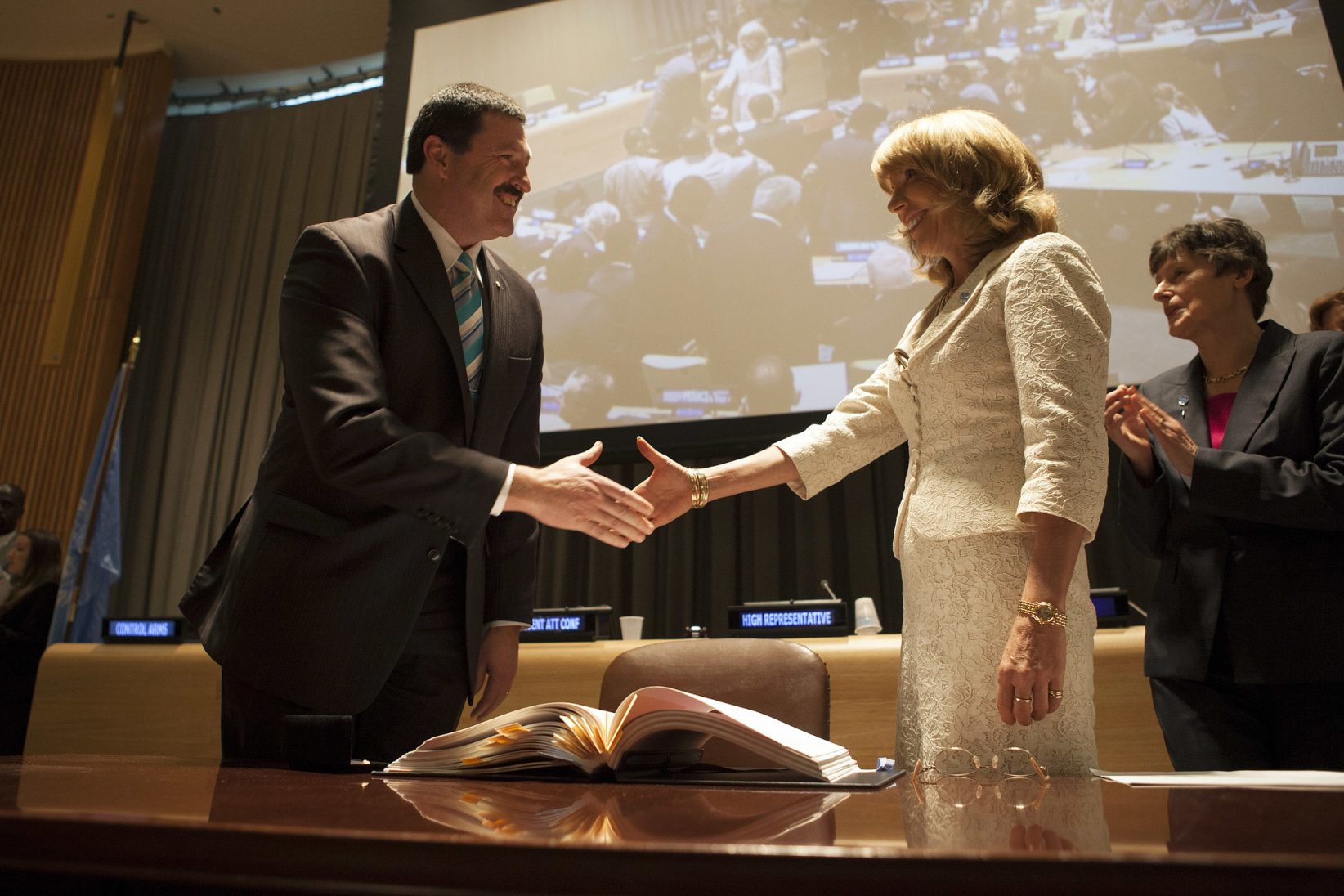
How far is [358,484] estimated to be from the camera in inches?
50.1

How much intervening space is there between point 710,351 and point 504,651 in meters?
2.38

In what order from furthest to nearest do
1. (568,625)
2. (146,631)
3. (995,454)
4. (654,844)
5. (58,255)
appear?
(58,255)
(146,631)
(568,625)
(995,454)
(654,844)

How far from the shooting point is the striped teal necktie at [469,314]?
1.63m

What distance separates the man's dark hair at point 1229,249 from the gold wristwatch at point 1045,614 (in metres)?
1.20

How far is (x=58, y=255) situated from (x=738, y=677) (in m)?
6.10

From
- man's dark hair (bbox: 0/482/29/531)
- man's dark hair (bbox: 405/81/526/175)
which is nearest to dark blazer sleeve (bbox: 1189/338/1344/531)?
man's dark hair (bbox: 405/81/526/175)

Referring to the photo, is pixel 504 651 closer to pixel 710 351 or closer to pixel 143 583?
pixel 710 351

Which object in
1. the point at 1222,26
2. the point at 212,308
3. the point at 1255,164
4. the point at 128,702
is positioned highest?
the point at 1222,26

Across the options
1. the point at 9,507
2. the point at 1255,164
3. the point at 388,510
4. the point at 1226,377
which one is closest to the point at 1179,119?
the point at 1255,164

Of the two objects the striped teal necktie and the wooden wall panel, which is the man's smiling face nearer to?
the striped teal necktie

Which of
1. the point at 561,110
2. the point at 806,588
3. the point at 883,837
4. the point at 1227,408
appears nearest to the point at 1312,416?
the point at 1227,408

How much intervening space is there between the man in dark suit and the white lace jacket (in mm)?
424

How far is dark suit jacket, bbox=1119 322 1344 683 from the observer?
159 centimetres

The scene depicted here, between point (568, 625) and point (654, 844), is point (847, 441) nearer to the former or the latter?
point (654, 844)
